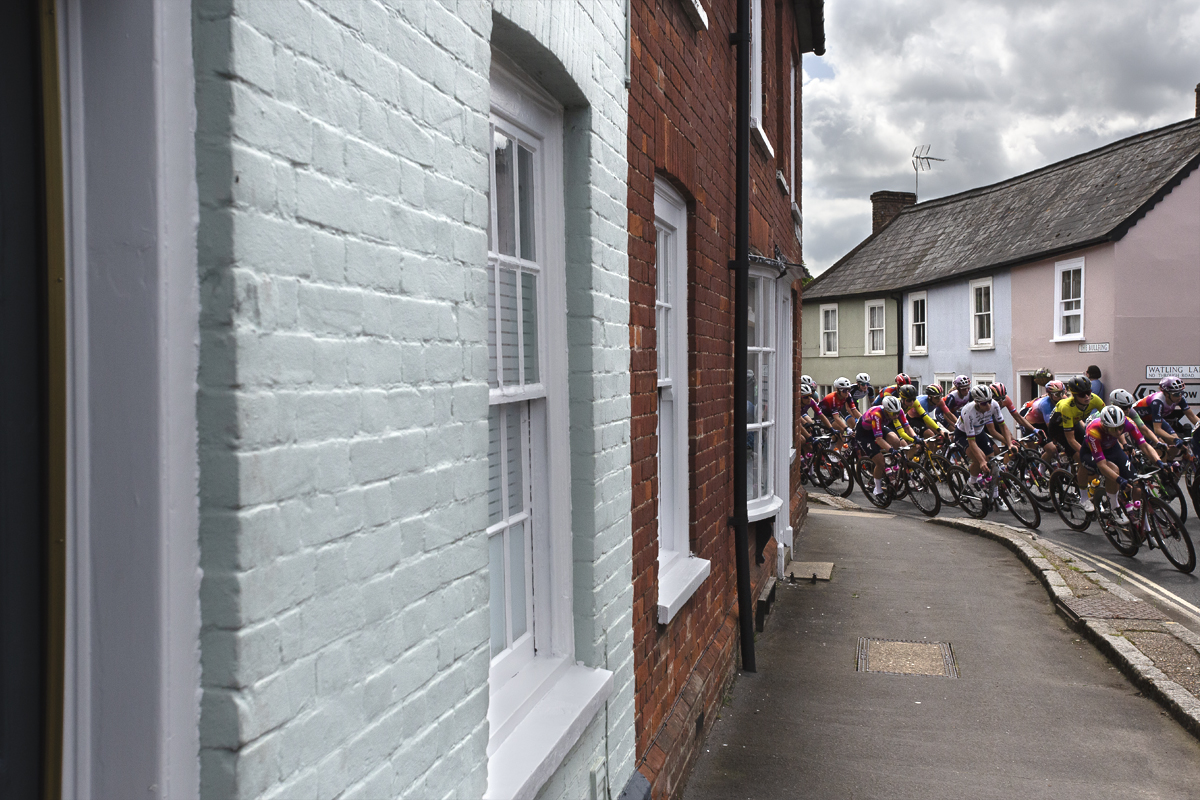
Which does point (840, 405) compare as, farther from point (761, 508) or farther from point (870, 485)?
point (761, 508)

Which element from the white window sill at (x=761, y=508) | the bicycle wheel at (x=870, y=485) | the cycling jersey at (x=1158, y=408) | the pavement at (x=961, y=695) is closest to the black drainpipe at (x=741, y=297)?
the white window sill at (x=761, y=508)

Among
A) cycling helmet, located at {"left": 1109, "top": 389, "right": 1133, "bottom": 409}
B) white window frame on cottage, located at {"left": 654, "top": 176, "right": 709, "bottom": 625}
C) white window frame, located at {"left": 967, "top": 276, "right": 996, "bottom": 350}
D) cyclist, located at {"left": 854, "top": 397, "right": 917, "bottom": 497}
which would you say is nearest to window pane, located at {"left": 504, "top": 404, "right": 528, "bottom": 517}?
white window frame on cottage, located at {"left": 654, "top": 176, "right": 709, "bottom": 625}

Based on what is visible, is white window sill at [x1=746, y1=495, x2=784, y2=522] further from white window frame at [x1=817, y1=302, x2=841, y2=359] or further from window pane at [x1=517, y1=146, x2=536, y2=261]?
white window frame at [x1=817, y1=302, x2=841, y2=359]

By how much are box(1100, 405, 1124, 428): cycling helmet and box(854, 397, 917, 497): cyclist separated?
3.82 metres

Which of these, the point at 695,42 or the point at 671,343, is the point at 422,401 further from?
A: the point at 695,42

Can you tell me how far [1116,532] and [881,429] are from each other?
430cm

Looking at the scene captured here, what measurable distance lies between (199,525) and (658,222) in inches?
144

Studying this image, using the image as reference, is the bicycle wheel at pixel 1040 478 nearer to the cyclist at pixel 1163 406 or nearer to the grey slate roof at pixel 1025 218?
the cyclist at pixel 1163 406

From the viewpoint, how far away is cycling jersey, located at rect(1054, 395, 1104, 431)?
1299 cm

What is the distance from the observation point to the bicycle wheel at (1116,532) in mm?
10453

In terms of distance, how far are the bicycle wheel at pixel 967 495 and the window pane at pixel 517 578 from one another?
1190 cm

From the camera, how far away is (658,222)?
15.9ft

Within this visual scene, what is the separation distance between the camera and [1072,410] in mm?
12992

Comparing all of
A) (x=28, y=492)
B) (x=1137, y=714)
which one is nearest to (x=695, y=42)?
(x=28, y=492)
